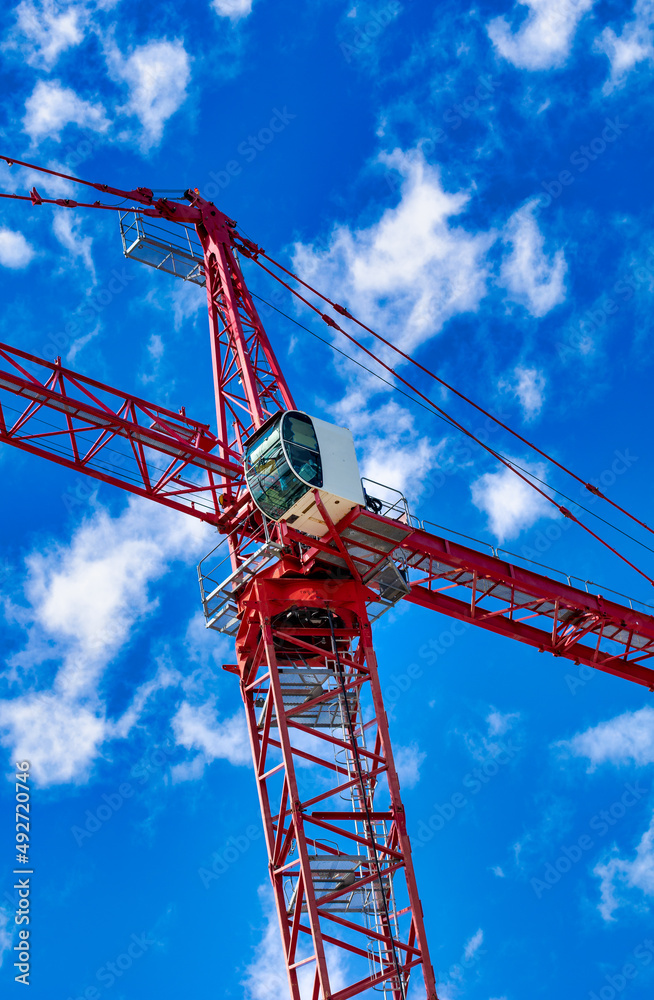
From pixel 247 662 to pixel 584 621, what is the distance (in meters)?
12.0

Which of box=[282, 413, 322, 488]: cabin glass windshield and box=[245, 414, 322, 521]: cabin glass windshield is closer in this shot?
box=[282, 413, 322, 488]: cabin glass windshield

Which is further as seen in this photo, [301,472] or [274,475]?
[274,475]

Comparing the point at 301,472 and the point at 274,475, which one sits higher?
the point at 274,475

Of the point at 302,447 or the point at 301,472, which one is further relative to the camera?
the point at 302,447

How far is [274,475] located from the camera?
102 feet

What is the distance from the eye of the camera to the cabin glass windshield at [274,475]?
101ft

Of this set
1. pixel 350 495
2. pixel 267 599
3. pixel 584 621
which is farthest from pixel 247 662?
pixel 584 621

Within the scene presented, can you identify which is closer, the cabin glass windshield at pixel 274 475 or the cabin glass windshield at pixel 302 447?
the cabin glass windshield at pixel 302 447

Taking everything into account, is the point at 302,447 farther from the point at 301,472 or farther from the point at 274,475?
the point at 274,475

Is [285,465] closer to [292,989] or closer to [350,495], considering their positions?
[350,495]

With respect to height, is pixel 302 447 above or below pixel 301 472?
above

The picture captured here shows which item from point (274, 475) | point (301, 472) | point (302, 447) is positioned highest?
point (302, 447)

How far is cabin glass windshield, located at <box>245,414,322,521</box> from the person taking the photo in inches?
1216

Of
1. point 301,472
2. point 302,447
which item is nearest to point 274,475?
point 301,472
